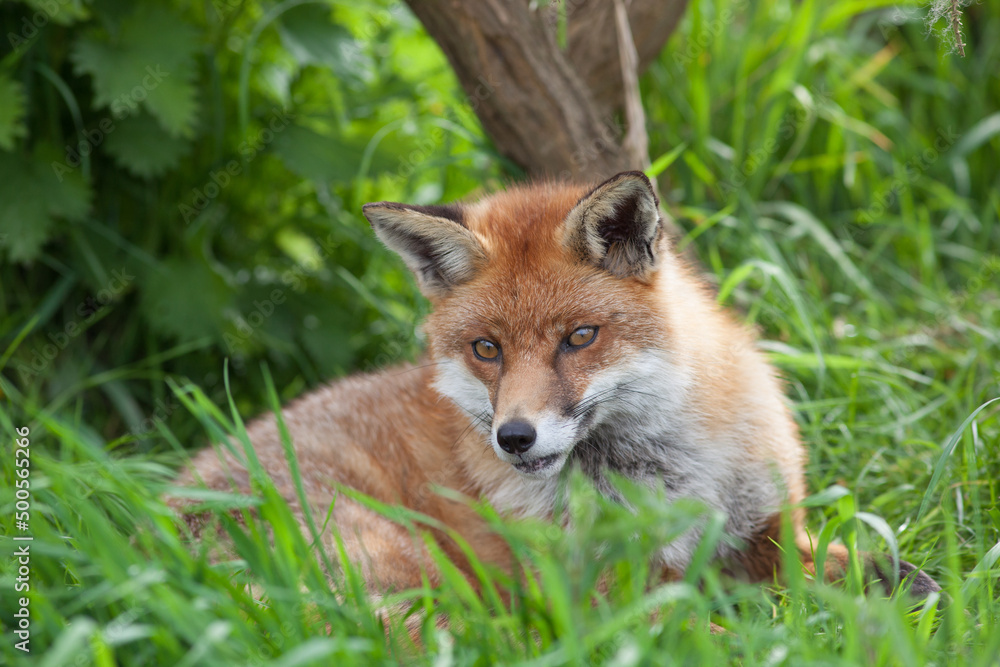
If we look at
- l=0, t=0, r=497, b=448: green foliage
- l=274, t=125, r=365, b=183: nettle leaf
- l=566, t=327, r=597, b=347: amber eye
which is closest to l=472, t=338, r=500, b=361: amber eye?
l=566, t=327, r=597, b=347: amber eye

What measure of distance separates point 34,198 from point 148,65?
2.90ft

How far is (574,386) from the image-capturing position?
103 inches

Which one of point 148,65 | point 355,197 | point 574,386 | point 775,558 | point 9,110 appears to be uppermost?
point 148,65

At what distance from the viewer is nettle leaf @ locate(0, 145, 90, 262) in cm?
390

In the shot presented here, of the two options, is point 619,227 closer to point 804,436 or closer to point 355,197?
point 804,436

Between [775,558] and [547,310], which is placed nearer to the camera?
[547,310]

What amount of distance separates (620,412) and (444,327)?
71cm

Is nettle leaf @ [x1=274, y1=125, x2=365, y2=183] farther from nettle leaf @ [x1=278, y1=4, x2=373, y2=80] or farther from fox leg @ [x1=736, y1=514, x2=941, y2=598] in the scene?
fox leg @ [x1=736, y1=514, x2=941, y2=598]

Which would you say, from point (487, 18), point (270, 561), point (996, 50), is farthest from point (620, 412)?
point (996, 50)

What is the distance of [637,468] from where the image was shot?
2.89 metres

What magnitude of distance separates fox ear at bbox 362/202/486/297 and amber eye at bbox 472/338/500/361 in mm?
300

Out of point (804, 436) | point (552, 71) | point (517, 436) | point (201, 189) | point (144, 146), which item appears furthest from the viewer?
point (201, 189)

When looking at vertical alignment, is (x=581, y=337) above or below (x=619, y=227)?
below

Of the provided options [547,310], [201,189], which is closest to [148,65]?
[201,189]
